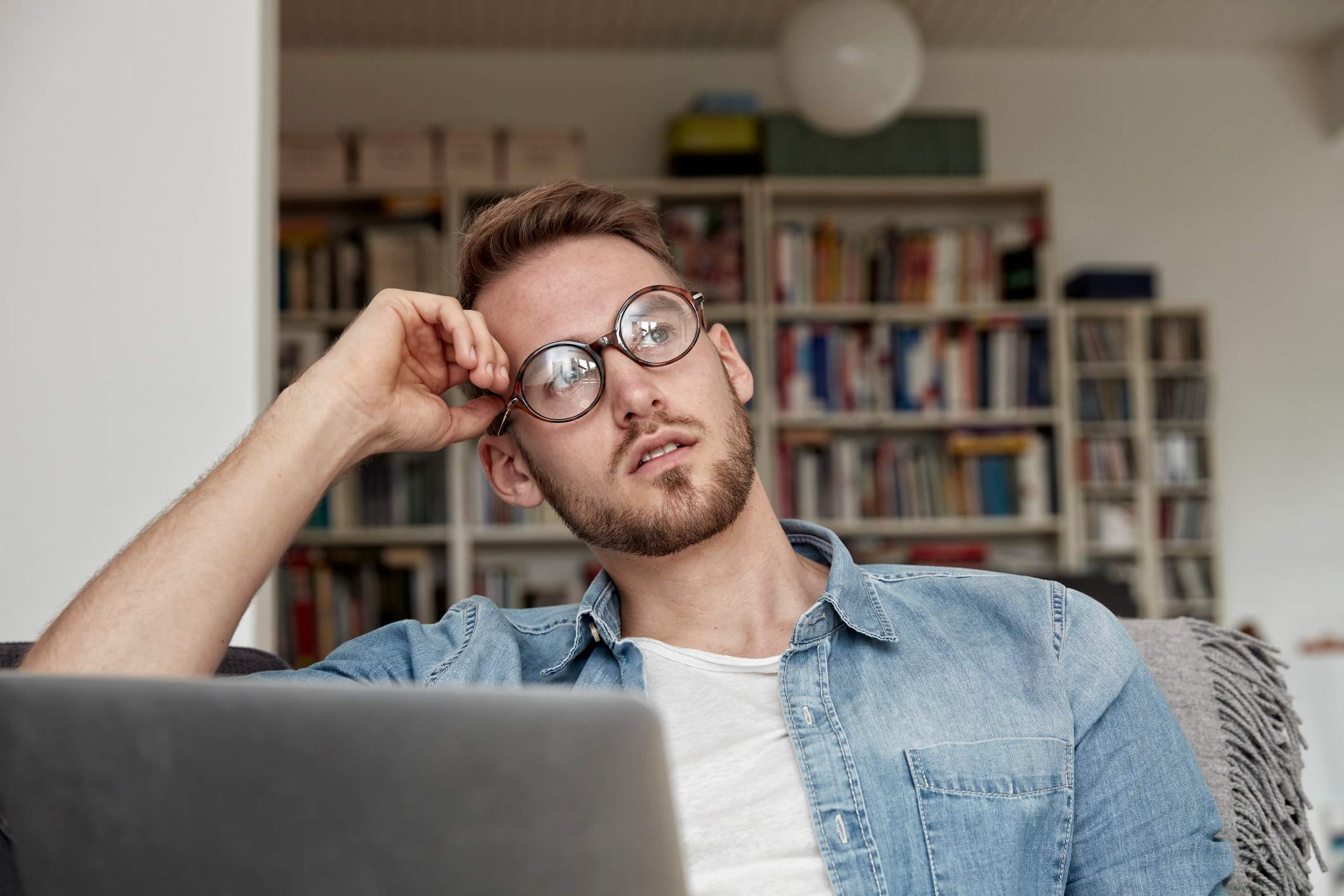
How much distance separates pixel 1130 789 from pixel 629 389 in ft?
1.97

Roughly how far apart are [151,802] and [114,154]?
125 cm

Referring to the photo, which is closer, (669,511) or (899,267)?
(669,511)

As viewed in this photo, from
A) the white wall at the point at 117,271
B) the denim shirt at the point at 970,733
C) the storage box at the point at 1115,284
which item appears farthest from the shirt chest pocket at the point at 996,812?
the storage box at the point at 1115,284

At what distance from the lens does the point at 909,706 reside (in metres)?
1.10

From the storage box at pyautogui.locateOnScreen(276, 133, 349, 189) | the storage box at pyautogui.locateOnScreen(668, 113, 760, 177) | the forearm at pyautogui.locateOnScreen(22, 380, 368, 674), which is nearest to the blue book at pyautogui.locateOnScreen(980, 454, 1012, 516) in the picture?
the storage box at pyautogui.locateOnScreen(668, 113, 760, 177)

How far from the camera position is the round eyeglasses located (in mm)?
1233

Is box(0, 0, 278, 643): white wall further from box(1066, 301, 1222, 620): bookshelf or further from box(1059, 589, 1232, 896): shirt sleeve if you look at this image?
box(1066, 301, 1222, 620): bookshelf

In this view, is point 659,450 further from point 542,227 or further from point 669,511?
point 542,227

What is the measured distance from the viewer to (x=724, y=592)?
1.26 metres

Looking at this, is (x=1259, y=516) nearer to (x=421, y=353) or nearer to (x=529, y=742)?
(x=421, y=353)

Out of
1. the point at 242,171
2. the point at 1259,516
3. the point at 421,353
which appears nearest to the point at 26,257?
the point at 242,171

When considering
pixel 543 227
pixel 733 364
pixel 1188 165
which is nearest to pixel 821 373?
pixel 1188 165

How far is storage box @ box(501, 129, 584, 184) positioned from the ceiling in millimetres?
539

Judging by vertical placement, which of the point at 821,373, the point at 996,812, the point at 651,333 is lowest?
the point at 996,812
